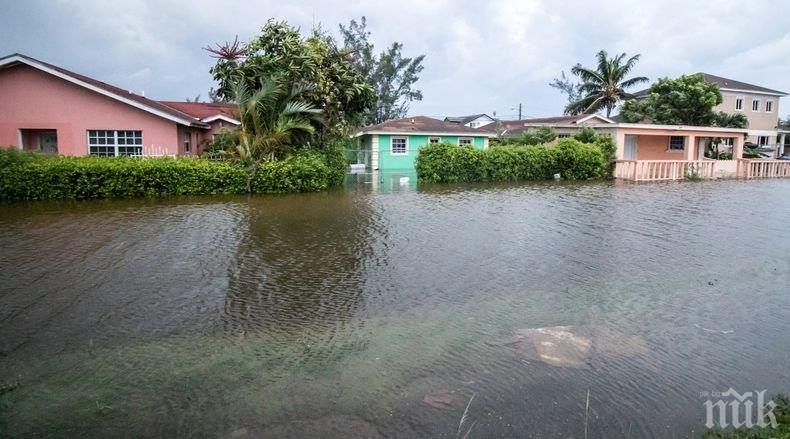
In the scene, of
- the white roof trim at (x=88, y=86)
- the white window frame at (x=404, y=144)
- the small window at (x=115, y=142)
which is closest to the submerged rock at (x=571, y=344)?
the white roof trim at (x=88, y=86)

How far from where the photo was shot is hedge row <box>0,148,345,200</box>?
15500 millimetres

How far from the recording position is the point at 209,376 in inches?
181

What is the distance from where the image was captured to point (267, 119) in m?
20.0

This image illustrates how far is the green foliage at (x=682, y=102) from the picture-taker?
33.9 m

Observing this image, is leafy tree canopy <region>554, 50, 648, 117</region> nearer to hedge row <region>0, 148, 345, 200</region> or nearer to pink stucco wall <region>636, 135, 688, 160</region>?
pink stucco wall <region>636, 135, 688, 160</region>

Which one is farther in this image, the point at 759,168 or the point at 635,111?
the point at 635,111

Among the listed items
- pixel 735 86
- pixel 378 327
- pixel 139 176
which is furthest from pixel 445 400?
pixel 735 86

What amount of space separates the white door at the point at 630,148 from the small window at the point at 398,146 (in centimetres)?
1299

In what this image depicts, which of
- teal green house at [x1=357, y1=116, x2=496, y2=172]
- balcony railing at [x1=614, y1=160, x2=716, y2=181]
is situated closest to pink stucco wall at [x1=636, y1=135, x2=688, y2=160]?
balcony railing at [x1=614, y1=160, x2=716, y2=181]

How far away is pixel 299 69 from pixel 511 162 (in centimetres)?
1098

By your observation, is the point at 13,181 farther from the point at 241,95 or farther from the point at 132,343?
the point at 132,343

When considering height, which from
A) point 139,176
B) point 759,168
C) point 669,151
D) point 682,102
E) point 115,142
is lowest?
point 139,176

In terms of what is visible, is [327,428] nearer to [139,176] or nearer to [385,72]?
[139,176]

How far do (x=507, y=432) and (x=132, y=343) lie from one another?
145 inches
